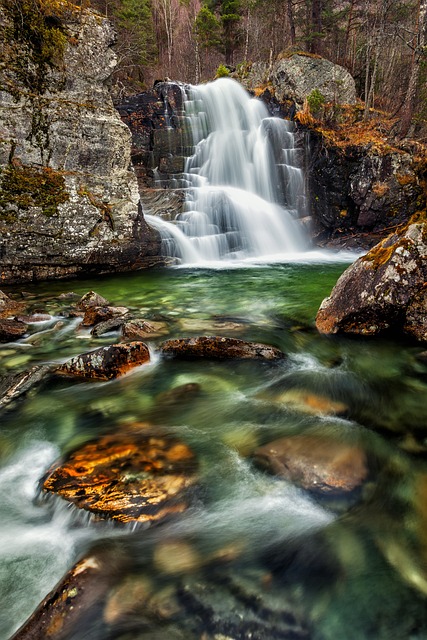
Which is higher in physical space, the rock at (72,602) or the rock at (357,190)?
the rock at (357,190)

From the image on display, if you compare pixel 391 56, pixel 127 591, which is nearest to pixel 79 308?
pixel 127 591

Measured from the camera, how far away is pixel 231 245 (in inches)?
483

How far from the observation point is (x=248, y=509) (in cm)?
220

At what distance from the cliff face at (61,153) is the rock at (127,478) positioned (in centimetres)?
691

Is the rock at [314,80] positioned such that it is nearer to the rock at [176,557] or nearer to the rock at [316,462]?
the rock at [316,462]

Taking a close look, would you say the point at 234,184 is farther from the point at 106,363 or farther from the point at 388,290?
the point at 106,363

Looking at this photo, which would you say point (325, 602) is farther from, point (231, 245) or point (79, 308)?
point (231, 245)

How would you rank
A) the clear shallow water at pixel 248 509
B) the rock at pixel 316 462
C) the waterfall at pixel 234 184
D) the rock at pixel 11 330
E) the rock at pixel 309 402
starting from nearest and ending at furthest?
1. the clear shallow water at pixel 248 509
2. the rock at pixel 316 462
3. the rock at pixel 309 402
4. the rock at pixel 11 330
5. the waterfall at pixel 234 184

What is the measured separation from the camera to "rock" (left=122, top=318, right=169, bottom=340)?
491cm

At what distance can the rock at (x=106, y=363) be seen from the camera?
3.81 metres

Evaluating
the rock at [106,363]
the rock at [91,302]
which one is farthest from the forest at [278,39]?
the rock at [106,363]

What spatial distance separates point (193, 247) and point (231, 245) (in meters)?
1.49

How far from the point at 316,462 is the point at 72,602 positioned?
5.10 ft

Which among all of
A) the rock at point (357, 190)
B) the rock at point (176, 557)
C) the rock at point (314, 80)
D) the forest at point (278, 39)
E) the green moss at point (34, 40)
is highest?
the forest at point (278, 39)
